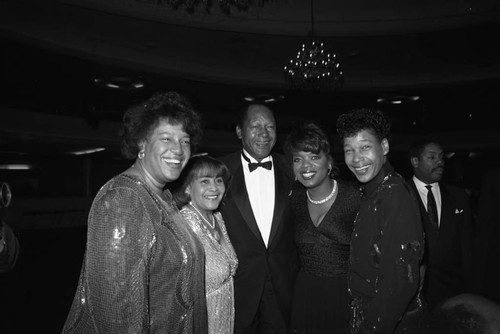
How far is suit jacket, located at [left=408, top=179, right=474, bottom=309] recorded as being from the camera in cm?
317

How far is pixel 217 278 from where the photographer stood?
7.24 ft

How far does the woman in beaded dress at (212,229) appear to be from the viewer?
86.8 inches

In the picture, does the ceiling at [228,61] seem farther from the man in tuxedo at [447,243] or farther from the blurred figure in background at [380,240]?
the blurred figure in background at [380,240]

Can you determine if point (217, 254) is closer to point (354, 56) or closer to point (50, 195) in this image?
point (354, 56)

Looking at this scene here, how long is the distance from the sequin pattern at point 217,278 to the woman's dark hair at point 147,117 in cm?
77

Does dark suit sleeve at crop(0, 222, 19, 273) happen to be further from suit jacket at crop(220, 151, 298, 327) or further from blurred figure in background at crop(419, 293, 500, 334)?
blurred figure in background at crop(419, 293, 500, 334)

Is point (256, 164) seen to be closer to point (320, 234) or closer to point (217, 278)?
point (320, 234)

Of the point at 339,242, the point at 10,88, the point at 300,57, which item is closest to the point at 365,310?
the point at 339,242

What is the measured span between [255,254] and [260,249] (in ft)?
0.16

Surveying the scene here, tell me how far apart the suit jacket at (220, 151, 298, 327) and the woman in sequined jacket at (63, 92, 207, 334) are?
0.76 meters

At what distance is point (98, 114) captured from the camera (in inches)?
468

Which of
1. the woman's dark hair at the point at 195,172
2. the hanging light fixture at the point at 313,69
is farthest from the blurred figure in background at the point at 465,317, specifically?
the hanging light fixture at the point at 313,69

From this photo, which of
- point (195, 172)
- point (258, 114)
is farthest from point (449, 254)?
point (195, 172)

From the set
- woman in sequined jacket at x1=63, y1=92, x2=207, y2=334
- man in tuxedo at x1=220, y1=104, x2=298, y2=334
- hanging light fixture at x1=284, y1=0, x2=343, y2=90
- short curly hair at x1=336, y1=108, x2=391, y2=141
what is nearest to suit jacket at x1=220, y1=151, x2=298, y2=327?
man in tuxedo at x1=220, y1=104, x2=298, y2=334
